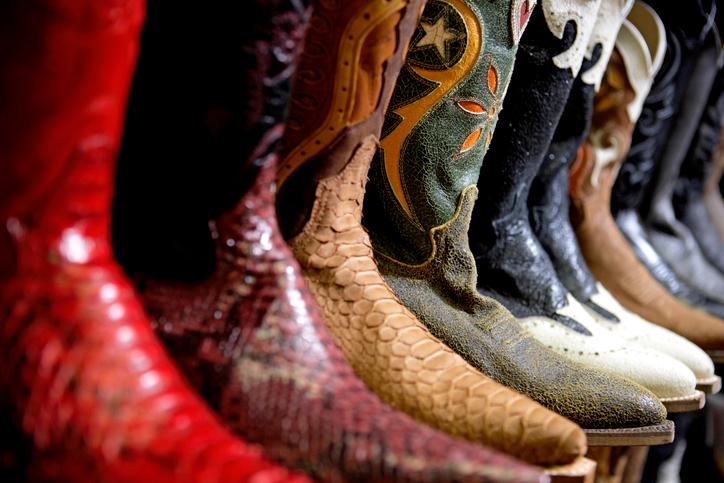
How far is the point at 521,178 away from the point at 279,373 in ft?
2.37

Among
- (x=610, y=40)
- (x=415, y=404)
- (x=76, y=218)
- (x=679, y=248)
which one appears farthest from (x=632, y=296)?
(x=76, y=218)

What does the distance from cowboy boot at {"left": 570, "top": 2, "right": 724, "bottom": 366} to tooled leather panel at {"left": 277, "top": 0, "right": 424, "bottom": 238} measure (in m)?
0.96

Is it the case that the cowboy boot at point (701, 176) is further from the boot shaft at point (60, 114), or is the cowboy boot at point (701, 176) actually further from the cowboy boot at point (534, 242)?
the boot shaft at point (60, 114)

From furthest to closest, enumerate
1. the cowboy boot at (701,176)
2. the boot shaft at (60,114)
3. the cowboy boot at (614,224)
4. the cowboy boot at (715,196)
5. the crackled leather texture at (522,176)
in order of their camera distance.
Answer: the cowboy boot at (715,196)
the cowboy boot at (701,176)
the cowboy boot at (614,224)
the crackled leather texture at (522,176)
the boot shaft at (60,114)

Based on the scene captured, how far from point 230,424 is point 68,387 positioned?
0.13 metres

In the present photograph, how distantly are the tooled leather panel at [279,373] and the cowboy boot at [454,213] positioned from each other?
1.37ft

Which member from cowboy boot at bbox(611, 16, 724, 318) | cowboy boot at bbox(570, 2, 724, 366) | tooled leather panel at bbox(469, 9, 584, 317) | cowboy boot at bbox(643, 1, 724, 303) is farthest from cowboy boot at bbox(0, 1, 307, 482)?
cowboy boot at bbox(643, 1, 724, 303)

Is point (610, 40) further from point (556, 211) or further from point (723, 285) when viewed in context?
point (723, 285)

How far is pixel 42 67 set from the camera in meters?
0.55

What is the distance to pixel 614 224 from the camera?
1.92 m

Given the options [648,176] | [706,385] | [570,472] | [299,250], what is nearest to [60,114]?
[299,250]

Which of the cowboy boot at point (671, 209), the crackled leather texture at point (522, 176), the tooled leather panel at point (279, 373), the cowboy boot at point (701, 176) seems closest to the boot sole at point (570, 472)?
the tooled leather panel at point (279, 373)

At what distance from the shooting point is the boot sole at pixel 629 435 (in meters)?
1.09

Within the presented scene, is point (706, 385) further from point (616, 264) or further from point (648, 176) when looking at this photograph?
point (648, 176)
